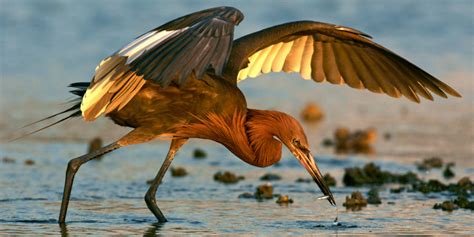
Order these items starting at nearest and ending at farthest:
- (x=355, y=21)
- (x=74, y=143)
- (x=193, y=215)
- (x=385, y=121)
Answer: (x=193, y=215) → (x=74, y=143) → (x=385, y=121) → (x=355, y=21)

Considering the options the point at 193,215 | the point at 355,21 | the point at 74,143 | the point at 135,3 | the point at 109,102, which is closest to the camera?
the point at 109,102

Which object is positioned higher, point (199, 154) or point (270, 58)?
point (270, 58)

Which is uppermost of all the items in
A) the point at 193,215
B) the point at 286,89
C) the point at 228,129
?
the point at 286,89

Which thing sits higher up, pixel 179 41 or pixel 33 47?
pixel 33 47

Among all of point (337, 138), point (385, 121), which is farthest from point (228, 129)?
point (385, 121)

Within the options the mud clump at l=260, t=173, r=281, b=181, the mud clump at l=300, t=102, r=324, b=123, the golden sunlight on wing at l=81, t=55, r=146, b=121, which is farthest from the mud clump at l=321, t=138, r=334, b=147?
the golden sunlight on wing at l=81, t=55, r=146, b=121

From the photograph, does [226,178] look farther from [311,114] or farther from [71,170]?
[311,114]

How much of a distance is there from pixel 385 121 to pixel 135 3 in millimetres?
8242

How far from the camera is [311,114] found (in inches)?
603

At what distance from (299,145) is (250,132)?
44 cm

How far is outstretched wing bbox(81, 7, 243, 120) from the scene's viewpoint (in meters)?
7.25

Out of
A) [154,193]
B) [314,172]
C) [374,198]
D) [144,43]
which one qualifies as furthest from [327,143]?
[144,43]

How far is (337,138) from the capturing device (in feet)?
44.5

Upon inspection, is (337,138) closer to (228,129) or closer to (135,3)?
(228,129)
